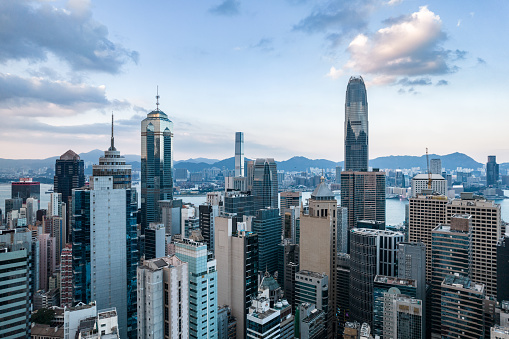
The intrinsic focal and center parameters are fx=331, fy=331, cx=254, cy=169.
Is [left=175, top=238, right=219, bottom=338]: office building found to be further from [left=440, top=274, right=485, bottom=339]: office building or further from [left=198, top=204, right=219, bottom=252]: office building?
[left=198, top=204, right=219, bottom=252]: office building

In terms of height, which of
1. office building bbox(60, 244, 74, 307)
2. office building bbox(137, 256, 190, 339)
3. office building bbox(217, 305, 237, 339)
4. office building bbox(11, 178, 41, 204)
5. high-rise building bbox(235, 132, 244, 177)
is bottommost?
office building bbox(217, 305, 237, 339)

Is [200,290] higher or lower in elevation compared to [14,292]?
lower

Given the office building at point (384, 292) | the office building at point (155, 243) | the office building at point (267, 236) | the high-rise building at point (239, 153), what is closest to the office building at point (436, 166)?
the high-rise building at point (239, 153)

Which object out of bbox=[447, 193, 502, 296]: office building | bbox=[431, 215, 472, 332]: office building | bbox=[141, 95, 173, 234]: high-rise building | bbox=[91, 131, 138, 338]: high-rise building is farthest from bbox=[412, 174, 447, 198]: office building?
bbox=[141, 95, 173, 234]: high-rise building

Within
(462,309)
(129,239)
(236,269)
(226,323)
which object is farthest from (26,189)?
(462,309)

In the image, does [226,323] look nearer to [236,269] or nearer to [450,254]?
[236,269]

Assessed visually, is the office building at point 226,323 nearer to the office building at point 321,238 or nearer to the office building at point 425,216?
the office building at point 321,238
